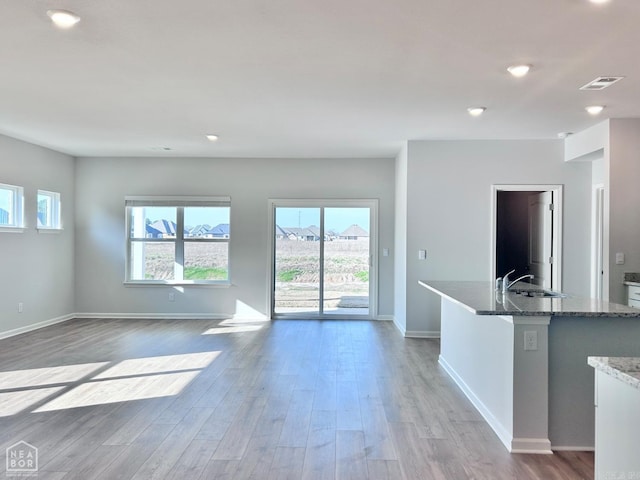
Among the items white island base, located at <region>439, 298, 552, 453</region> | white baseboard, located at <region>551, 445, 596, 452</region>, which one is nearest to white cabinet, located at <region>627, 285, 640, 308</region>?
white island base, located at <region>439, 298, 552, 453</region>

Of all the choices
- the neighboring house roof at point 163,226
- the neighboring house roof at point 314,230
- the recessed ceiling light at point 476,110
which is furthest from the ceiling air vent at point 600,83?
the neighboring house roof at point 163,226

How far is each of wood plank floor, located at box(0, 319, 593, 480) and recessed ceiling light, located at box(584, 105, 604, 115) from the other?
296 centimetres

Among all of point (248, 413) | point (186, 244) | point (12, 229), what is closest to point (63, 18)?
point (248, 413)

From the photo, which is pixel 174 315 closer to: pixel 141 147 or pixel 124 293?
pixel 124 293

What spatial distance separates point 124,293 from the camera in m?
7.03

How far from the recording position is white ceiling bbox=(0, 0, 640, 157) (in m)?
2.46

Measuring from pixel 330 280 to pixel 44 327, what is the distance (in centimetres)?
426

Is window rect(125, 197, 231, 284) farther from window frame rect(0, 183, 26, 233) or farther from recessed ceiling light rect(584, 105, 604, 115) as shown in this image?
recessed ceiling light rect(584, 105, 604, 115)

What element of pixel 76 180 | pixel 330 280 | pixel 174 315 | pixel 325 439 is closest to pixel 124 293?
pixel 174 315

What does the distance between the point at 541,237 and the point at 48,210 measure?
720cm

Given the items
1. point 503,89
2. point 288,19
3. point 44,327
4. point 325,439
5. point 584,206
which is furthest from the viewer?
point 44,327

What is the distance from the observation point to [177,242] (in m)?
7.07

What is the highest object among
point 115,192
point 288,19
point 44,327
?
point 288,19

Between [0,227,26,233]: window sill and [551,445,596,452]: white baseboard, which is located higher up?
[0,227,26,233]: window sill
